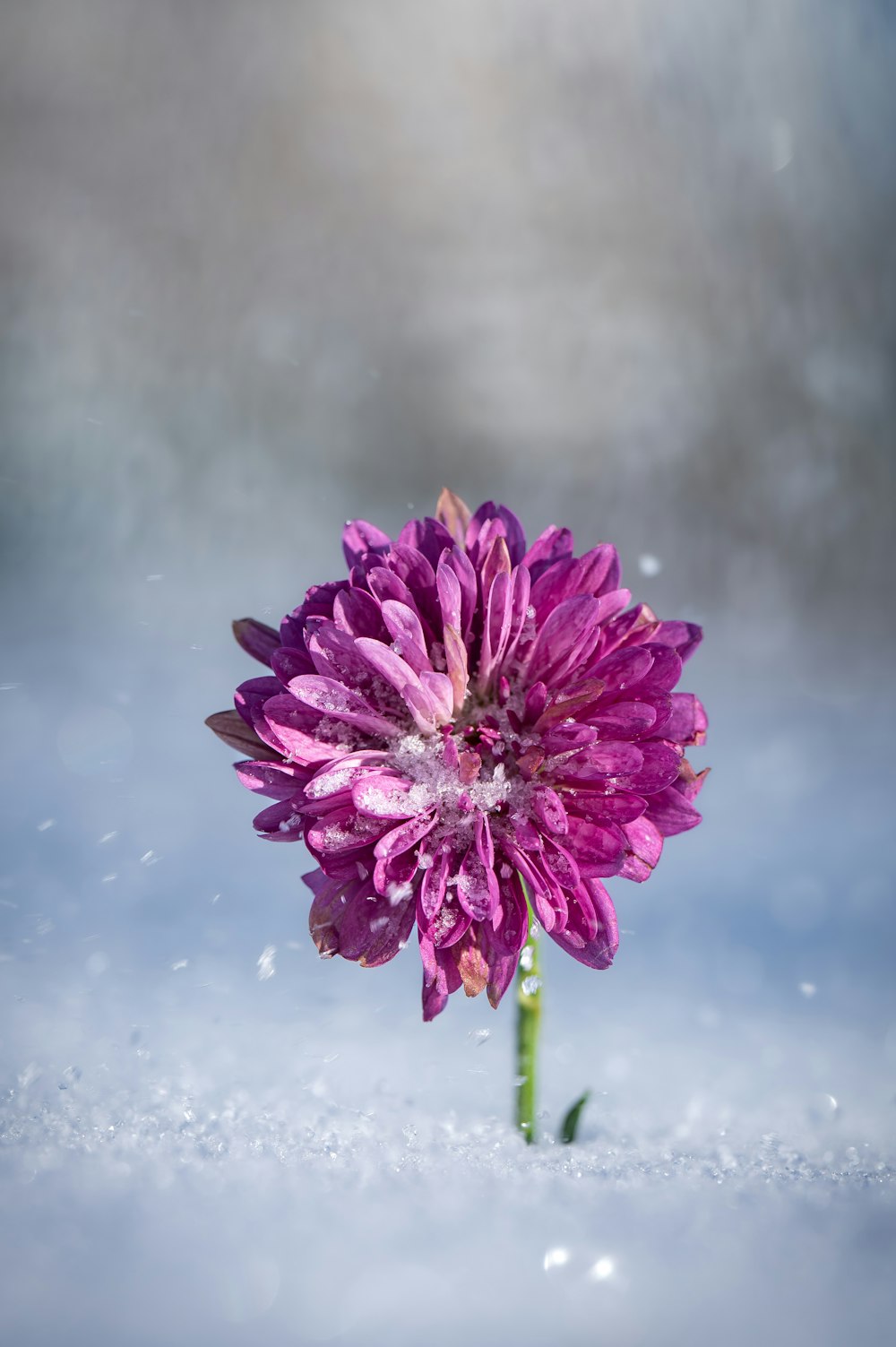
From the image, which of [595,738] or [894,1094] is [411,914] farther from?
[894,1094]

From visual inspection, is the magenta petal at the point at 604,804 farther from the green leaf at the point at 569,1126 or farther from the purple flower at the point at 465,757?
the green leaf at the point at 569,1126

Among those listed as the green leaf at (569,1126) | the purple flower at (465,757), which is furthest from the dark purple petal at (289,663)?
the green leaf at (569,1126)

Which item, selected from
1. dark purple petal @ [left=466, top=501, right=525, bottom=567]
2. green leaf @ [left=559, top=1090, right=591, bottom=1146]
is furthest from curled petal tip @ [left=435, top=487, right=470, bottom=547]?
green leaf @ [left=559, top=1090, right=591, bottom=1146]

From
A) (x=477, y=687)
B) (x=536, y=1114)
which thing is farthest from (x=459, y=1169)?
(x=477, y=687)

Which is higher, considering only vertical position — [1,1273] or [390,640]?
[390,640]

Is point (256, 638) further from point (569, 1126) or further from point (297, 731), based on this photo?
point (569, 1126)

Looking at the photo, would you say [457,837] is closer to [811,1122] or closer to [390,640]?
[390,640]

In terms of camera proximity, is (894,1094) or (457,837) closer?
(457,837)
